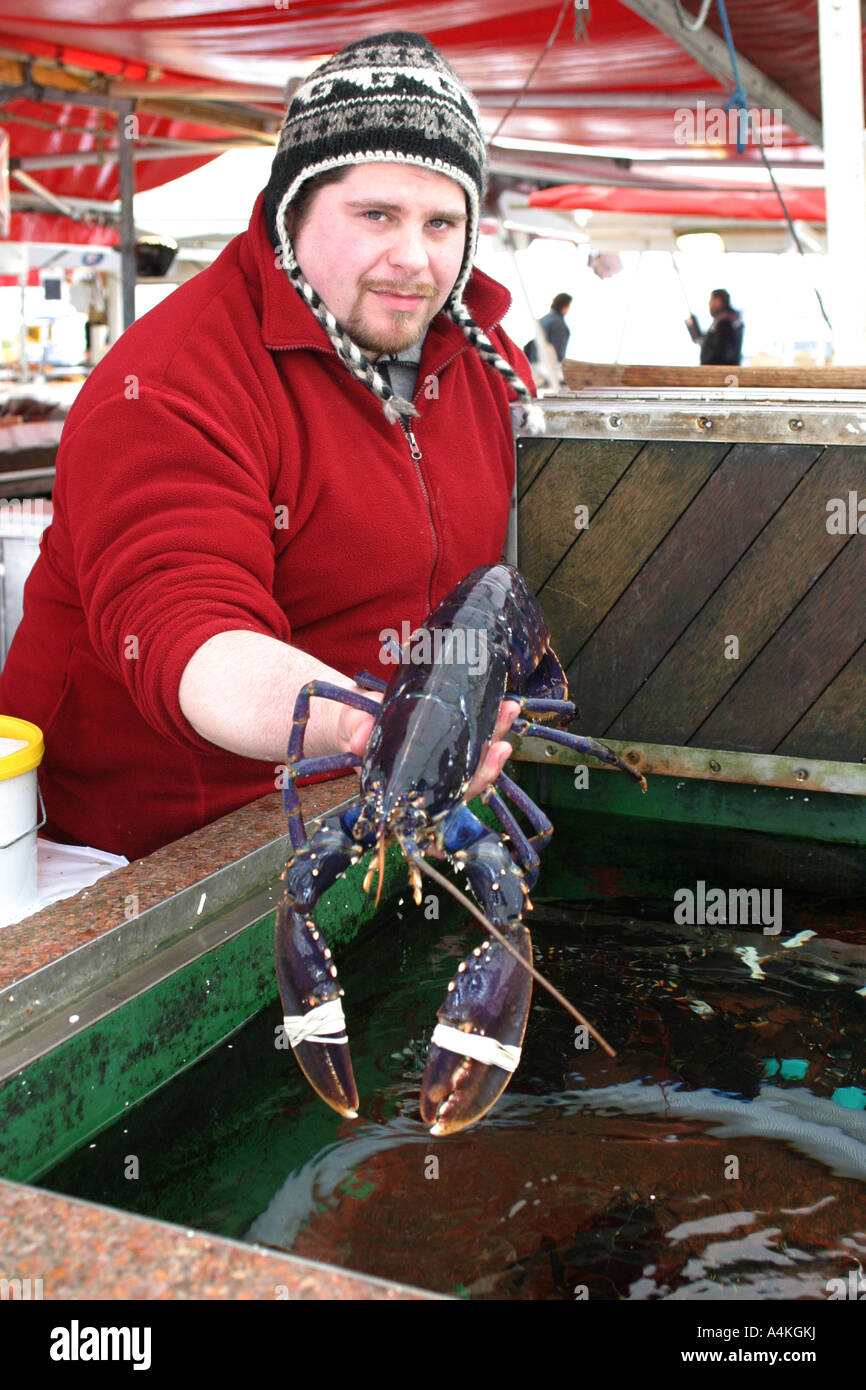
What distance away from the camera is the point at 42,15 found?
6039mm

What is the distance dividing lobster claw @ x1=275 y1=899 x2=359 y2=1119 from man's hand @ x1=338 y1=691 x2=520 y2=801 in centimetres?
22

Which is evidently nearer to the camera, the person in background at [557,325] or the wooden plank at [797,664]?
the wooden plank at [797,664]

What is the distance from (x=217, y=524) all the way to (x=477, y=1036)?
881mm

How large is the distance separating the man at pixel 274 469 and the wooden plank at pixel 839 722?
2.85ft

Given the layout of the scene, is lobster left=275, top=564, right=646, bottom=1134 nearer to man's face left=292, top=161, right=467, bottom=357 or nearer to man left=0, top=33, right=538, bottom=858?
man left=0, top=33, right=538, bottom=858

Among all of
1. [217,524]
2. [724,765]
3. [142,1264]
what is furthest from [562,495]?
[142,1264]

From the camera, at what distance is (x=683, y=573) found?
2.93 meters

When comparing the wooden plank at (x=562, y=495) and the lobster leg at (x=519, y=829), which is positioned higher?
the wooden plank at (x=562, y=495)

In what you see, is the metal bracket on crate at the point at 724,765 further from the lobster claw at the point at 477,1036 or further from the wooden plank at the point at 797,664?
the lobster claw at the point at 477,1036

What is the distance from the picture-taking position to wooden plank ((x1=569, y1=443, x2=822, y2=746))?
9.27 ft

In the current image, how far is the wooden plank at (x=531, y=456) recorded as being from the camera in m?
3.01
